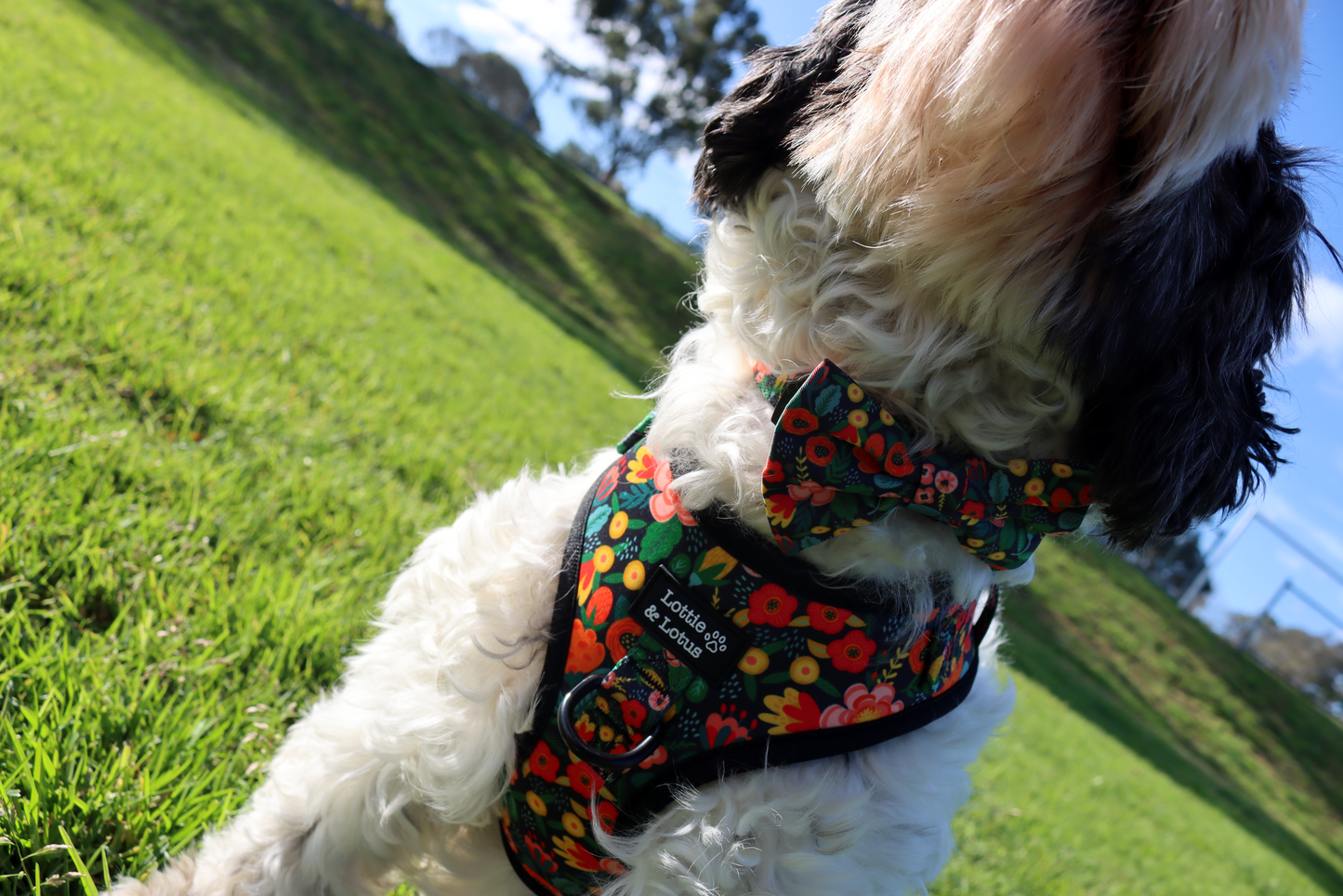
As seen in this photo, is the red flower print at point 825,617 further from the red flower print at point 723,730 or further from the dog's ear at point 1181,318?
the dog's ear at point 1181,318

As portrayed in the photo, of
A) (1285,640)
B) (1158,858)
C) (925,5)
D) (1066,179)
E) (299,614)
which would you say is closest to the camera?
(1066,179)

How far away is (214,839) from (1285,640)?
23236 mm

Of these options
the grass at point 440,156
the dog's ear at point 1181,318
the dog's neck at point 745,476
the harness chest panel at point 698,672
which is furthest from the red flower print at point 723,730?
the grass at point 440,156

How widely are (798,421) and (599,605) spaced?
20.8 inches

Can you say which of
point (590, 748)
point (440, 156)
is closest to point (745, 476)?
point (590, 748)

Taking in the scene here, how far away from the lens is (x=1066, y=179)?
1214 mm

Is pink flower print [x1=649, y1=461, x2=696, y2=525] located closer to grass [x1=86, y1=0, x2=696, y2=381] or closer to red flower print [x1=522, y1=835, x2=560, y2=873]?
red flower print [x1=522, y1=835, x2=560, y2=873]

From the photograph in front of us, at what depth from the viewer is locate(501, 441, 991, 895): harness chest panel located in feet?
4.51

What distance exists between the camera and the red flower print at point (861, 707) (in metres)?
1.36

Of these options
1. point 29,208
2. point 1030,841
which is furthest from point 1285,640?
point 29,208

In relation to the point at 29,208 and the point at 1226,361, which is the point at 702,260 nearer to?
the point at 1226,361

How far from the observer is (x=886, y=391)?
145cm

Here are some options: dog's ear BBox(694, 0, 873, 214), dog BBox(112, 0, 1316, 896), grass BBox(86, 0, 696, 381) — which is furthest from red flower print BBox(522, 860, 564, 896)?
grass BBox(86, 0, 696, 381)

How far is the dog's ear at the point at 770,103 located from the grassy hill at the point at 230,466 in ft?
5.67
